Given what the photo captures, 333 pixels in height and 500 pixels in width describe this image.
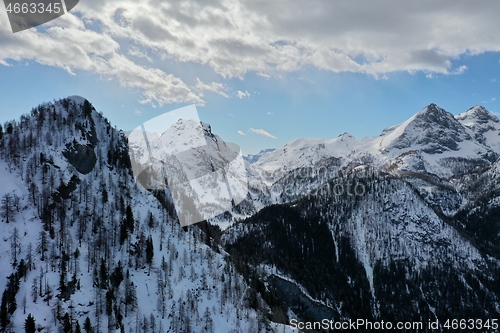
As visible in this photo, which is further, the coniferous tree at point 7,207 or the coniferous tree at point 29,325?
the coniferous tree at point 7,207

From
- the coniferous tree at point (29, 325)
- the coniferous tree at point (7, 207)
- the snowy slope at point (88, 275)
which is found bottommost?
the coniferous tree at point (29, 325)

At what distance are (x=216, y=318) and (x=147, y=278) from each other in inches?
1533

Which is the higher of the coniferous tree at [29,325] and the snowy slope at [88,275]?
the snowy slope at [88,275]

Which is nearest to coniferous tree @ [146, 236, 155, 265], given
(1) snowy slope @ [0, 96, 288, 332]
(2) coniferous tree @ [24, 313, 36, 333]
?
(1) snowy slope @ [0, 96, 288, 332]

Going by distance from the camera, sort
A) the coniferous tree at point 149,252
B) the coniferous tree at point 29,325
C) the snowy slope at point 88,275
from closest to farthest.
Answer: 1. the coniferous tree at point 29,325
2. the snowy slope at point 88,275
3. the coniferous tree at point 149,252

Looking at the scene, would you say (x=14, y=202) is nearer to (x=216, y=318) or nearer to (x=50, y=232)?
(x=50, y=232)

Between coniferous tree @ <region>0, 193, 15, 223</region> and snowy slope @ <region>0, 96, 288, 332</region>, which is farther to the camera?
coniferous tree @ <region>0, 193, 15, 223</region>

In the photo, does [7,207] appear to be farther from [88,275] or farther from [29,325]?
[29,325]

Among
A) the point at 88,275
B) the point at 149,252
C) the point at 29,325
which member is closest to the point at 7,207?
the point at 88,275

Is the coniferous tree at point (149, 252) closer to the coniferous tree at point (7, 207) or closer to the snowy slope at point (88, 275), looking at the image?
the snowy slope at point (88, 275)

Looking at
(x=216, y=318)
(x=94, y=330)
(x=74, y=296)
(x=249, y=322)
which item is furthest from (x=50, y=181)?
(x=249, y=322)

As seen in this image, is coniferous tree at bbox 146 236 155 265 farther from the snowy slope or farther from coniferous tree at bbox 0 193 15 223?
coniferous tree at bbox 0 193 15 223

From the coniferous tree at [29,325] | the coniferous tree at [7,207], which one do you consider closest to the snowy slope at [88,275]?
the coniferous tree at [7,207]

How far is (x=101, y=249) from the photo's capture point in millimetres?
183125
